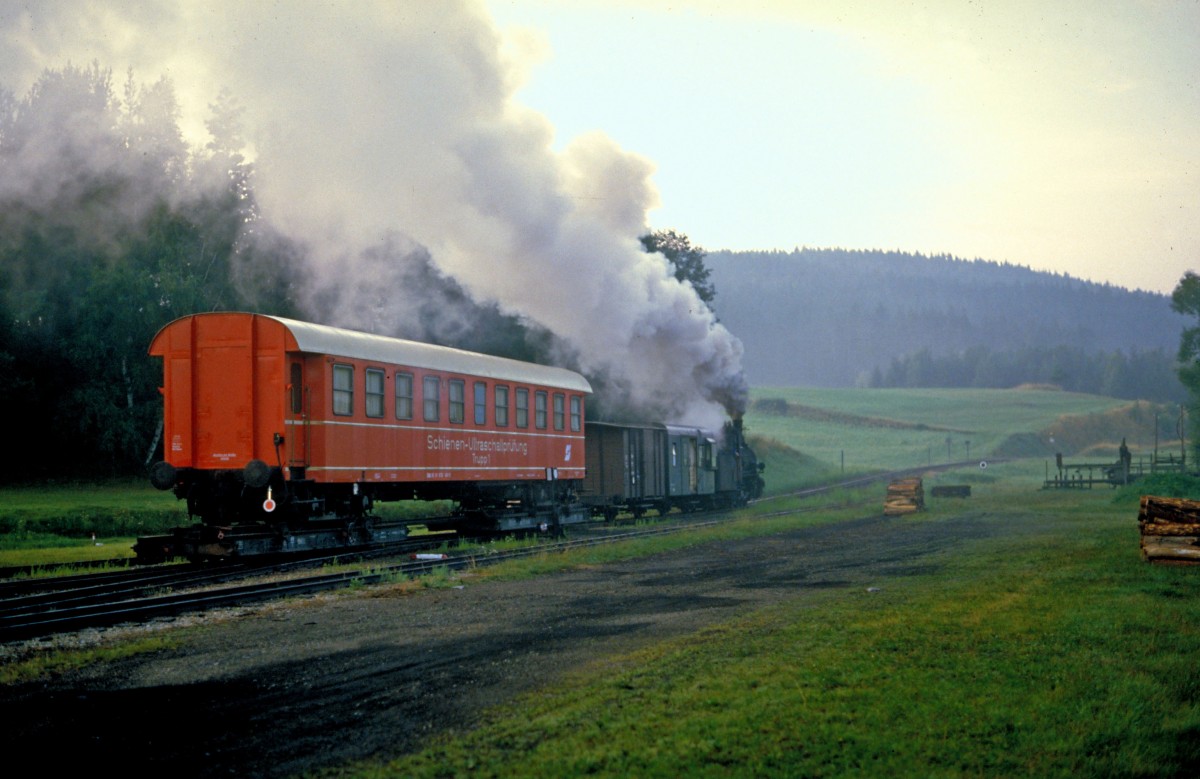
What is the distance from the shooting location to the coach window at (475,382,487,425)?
23.7 meters

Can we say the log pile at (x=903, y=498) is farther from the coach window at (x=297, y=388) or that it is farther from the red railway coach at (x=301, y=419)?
the coach window at (x=297, y=388)

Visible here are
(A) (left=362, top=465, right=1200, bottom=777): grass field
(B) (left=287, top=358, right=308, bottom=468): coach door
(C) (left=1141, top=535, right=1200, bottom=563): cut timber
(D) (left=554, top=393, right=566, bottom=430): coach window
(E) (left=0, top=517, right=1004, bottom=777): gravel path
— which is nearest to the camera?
(A) (left=362, top=465, right=1200, bottom=777): grass field

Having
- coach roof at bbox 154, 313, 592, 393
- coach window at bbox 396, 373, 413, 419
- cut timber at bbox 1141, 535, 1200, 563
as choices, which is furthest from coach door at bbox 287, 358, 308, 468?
cut timber at bbox 1141, 535, 1200, 563

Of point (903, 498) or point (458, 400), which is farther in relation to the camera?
point (903, 498)

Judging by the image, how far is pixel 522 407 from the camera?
25.8m

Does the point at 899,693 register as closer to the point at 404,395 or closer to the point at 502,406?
the point at 404,395

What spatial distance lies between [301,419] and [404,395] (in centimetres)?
291

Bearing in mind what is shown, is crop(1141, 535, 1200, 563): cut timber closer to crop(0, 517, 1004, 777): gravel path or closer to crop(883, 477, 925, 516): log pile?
crop(0, 517, 1004, 777): gravel path

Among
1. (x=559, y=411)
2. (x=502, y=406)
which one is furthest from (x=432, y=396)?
(x=559, y=411)

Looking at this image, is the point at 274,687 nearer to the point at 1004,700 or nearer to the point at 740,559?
the point at 1004,700

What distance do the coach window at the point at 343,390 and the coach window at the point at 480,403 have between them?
4.50 meters

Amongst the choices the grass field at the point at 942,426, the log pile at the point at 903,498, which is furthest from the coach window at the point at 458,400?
the grass field at the point at 942,426

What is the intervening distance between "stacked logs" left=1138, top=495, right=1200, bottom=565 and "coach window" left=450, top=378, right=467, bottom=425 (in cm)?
1334

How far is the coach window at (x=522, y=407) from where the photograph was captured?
25.6 m
